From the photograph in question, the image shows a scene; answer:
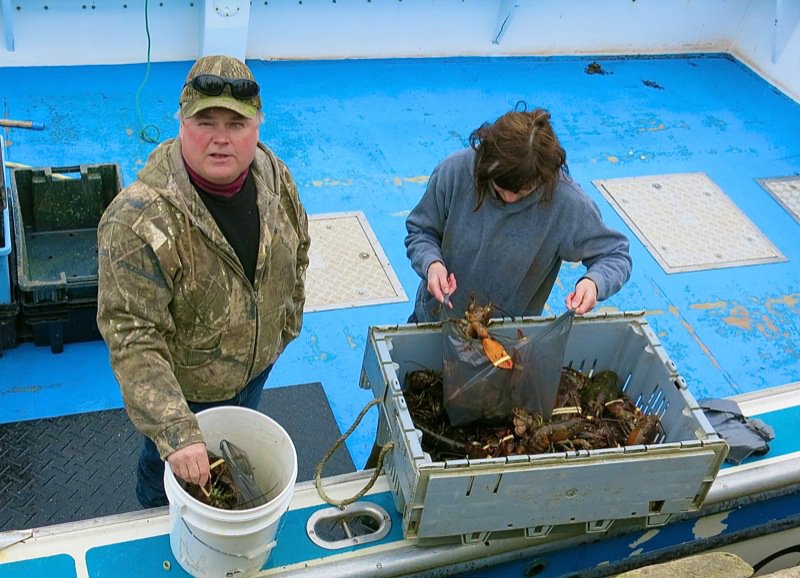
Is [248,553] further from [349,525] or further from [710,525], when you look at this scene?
[710,525]

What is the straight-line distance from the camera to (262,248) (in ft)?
6.38

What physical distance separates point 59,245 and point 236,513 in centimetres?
256

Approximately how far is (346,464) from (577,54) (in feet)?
14.7

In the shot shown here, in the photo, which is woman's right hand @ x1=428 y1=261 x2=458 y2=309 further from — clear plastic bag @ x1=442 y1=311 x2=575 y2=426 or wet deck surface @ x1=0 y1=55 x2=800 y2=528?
wet deck surface @ x1=0 y1=55 x2=800 y2=528

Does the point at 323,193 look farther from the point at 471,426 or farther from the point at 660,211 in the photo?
the point at 471,426

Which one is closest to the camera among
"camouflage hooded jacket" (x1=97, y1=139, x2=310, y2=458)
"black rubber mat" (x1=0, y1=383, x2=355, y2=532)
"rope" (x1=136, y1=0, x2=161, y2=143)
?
"camouflage hooded jacket" (x1=97, y1=139, x2=310, y2=458)

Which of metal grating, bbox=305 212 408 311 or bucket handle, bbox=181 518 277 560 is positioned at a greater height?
bucket handle, bbox=181 518 277 560

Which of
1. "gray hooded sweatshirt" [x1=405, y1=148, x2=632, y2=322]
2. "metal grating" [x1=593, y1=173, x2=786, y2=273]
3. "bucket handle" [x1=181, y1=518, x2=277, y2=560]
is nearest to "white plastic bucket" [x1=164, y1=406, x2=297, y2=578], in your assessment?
"bucket handle" [x1=181, y1=518, x2=277, y2=560]

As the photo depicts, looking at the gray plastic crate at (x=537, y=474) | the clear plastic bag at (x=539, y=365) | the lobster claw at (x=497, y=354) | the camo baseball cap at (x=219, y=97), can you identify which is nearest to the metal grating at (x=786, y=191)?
the gray plastic crate at (x=537, y=474)

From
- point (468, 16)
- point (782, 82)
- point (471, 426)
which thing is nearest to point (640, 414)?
point (471, 426)

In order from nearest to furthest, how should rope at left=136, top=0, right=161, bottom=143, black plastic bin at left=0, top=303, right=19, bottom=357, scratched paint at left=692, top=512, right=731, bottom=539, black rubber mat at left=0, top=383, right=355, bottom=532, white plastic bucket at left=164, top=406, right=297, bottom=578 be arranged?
white plastic bucket at left=164, top=406, right=297, bottom=578
scratched paint at left=692, top=512, right=731, bottom=539
black rubber mat at left=0, top=383, right=355, bottom=532
black plastic bin at left=0, top=303, right=19, bottom=357
rope at left=136, top=0, right=161, bottom=143

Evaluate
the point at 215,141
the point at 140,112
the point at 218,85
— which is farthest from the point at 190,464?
the point at 140,112

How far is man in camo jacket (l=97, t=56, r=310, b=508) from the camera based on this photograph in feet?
5.67

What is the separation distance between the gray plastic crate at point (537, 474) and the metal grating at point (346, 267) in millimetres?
1880
